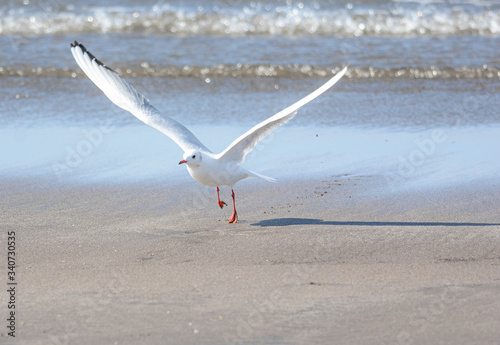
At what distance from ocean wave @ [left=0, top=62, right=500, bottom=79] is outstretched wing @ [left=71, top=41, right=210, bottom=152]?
4.59m

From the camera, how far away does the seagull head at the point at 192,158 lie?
245 inches

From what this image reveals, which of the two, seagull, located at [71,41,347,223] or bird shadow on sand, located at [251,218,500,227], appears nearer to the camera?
bird shadow on sand, located at [251,218,500,227]

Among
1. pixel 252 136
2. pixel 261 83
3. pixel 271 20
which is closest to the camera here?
pixel 252 136

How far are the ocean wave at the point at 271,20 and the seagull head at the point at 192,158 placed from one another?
9930 millimetres

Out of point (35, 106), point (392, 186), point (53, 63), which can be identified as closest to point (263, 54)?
point (53, 63)

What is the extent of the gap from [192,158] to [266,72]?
6374 mm

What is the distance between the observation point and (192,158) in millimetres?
6238

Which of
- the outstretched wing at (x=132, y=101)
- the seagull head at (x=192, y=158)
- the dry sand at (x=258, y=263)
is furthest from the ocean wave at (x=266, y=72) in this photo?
the seagull head at (x=192, y=158)

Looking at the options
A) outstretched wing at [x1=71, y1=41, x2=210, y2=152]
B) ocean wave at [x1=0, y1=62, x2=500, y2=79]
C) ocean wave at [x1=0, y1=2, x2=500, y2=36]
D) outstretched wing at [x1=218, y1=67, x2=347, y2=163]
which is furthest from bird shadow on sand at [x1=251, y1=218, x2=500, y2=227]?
ocean wave at [x1=0, y1=2, x2=500, y2=36]

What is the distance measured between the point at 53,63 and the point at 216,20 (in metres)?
4.89

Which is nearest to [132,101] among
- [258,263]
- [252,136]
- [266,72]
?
[252,136]

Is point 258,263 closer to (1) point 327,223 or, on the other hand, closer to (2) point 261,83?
(1) point 327,223

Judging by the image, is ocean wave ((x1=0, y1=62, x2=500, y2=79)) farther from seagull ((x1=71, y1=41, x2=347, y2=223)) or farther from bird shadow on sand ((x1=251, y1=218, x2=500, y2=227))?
bird shadow on sand ((x1=251, y1=218, x2=500, y2=227))

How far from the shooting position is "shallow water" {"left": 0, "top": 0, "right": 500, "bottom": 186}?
7898 mm
